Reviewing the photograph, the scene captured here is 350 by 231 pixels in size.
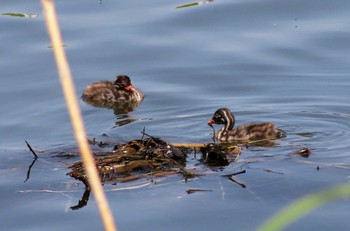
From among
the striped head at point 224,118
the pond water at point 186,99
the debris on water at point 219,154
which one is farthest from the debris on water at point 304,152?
the striped head at point 224,118

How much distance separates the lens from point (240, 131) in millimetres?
7855

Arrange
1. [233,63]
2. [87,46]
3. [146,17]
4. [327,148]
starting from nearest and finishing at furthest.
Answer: [327,148] → [233,63] → [87,46] → [146,17]

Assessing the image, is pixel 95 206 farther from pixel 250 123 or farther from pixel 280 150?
pixel 250 123

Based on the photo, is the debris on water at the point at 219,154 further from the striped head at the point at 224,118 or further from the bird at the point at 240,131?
the striped head at the point at 224,118

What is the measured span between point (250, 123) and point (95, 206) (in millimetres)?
2625

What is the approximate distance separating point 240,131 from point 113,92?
2.25 meters

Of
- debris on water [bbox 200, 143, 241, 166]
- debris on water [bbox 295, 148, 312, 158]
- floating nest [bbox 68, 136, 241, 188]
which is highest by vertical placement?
floating nest [bbox 68, 136, 241, 188]

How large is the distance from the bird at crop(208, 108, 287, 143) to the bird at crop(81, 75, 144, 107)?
1.54 metres

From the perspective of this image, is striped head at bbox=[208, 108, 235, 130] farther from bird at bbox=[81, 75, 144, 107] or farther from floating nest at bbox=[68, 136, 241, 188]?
bird at bbox=[81, 75, 144, 107]

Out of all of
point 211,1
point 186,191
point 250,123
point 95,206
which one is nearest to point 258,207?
point 186,191

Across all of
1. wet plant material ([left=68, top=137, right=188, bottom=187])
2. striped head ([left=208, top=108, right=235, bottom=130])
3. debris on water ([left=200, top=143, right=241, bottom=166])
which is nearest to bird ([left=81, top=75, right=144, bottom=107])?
striped head ([left=208, top=108, right=235, bottom=130])

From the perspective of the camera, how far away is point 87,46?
10.7 meters

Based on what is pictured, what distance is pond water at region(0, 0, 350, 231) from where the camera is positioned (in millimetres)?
5605

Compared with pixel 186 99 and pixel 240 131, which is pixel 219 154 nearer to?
pixel 240 131
